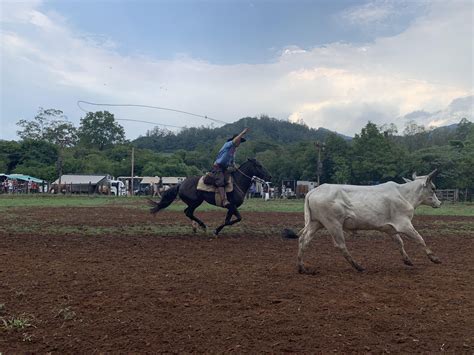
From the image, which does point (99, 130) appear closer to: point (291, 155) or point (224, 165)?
point (291, 155)

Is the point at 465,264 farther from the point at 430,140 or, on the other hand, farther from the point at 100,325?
the point at 430,140

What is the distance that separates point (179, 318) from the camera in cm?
527

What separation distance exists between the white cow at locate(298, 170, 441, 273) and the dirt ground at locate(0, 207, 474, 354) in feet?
2.18

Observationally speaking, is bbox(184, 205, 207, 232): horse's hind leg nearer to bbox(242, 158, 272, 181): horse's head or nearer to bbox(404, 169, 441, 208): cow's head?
bbox(242, 158, 272, 181): horse's head

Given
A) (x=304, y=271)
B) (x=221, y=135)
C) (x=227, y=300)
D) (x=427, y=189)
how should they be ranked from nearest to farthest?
(x=227, y=300) → (x=304, y=271) → (x=427, y=189) → (x=221, y=135)

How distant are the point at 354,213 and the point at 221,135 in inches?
Result: 4867

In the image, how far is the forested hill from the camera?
5054 inches

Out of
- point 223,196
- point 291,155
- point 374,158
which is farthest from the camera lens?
point 291,155

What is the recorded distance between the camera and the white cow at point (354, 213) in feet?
26.8

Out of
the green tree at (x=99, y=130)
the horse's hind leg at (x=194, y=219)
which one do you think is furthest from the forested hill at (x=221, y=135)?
the horse's hind leg at (x=194, y=219)

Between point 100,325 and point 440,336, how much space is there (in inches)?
149

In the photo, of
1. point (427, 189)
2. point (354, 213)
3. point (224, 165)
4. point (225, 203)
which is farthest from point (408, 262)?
point (224, 165)

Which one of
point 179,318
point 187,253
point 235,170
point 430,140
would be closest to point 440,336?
point 179,318

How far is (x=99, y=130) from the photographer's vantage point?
10500cm
